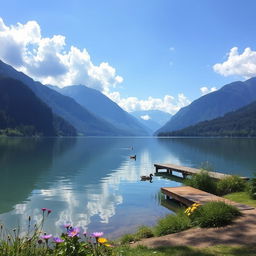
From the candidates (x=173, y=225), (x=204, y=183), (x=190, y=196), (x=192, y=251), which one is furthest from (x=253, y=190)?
(x=192, y=251)

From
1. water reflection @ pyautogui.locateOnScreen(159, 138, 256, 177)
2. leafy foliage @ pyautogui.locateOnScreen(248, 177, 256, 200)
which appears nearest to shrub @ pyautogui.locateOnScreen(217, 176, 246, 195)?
leafy foliage @ pyautogui.locateOnScreen(248, 177, 256, 200)

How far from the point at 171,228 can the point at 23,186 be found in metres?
21.4

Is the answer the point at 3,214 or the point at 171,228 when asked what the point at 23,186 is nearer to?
the point at 3,214

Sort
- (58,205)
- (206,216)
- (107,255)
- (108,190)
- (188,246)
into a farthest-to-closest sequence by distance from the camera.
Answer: (108,190), (58,205), (206,216), (188,246), (107,255)

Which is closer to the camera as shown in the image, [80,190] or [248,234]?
[248,234]

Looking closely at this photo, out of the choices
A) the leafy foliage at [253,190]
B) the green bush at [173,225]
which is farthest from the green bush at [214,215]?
the leafy foliage at [253,190]

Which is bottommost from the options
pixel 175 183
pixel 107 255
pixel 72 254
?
pixel 175 183

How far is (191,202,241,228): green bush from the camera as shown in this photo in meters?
12.4

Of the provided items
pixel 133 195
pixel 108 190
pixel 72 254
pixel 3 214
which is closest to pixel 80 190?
pixel 108 190

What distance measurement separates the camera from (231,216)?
506 inches

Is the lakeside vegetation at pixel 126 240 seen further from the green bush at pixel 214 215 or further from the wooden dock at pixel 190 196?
the wooden dock at pixel 190 196

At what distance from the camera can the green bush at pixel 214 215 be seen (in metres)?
12.4

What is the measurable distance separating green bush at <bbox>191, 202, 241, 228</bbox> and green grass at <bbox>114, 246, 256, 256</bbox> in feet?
9.36

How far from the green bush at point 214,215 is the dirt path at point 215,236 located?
1.18 feet
